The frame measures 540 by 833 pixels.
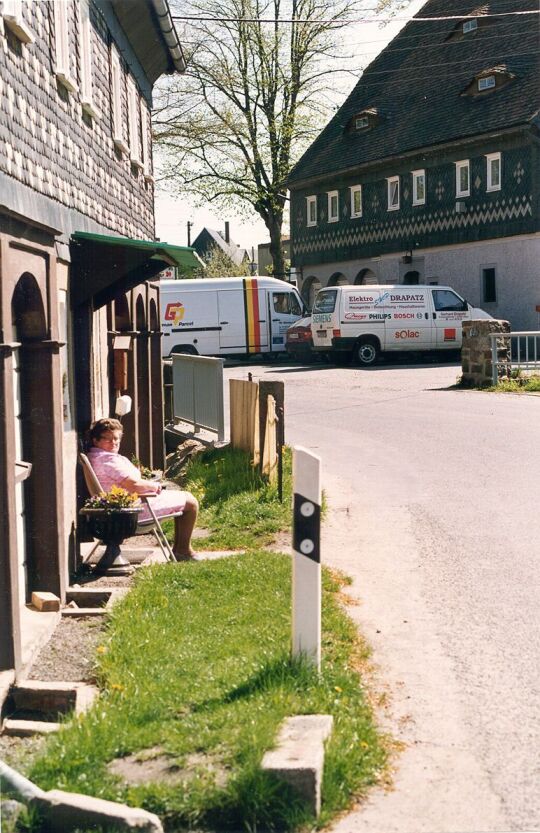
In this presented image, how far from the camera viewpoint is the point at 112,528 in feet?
30.8

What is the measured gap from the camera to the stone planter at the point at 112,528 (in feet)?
30.7

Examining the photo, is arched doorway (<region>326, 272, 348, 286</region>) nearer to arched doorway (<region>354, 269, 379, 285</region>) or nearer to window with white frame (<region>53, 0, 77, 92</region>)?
arched doorway (<region>354, 269, 379, 285</region>)

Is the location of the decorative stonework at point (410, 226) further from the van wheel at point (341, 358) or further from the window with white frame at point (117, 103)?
the window with white frame at point (117, 103)

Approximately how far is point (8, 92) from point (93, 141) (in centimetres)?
459

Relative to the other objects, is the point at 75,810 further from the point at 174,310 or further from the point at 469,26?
the point at 469,26

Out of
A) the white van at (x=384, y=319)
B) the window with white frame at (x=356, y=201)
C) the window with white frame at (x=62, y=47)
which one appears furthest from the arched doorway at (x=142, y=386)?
the window with white frame at (x=356, y=201)

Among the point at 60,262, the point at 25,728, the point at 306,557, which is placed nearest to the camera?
the point at 25,728

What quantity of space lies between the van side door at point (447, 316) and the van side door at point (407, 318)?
0.20 meters

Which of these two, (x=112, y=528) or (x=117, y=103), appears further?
(x=117, y=103)

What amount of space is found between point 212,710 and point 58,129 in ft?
19.8

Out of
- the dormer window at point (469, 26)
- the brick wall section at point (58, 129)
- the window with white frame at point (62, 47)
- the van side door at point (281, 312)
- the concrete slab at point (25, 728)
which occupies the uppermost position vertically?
the dormer window at point (469, 26)

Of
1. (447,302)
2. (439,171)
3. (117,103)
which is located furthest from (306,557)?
(439,171)

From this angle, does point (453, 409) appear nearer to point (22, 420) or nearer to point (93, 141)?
point (93, 141)

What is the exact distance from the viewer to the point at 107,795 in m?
4.59
